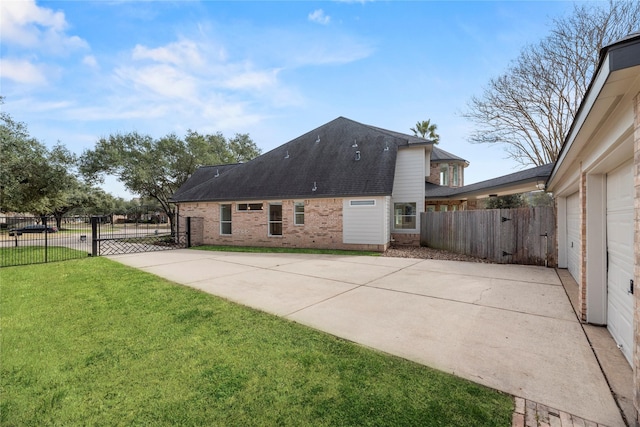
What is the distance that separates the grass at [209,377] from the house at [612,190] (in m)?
1.72

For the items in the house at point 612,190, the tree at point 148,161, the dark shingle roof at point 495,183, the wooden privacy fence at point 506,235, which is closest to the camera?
the house at point 612,190

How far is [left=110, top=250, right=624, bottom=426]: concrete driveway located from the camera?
108 inches

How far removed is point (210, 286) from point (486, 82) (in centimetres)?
1972

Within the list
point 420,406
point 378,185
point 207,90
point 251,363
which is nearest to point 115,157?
point 207,90

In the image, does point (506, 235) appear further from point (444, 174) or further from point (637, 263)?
point (444, 174)

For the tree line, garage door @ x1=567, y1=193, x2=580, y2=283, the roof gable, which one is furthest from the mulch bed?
the tree line

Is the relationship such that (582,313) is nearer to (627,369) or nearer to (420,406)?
(627,369)

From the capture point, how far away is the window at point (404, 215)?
14.5 meters

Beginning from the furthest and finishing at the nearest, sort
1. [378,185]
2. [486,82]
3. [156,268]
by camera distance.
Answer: [486,82] < [378,185] < [156,268]

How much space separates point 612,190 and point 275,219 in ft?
43.3

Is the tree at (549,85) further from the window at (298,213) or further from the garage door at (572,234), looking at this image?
the window at (298,213)

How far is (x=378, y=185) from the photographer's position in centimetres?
1265

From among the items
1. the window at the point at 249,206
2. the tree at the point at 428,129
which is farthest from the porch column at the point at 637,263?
the tree at the point at 428,129

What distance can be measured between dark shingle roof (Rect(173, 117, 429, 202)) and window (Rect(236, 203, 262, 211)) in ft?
1.72
